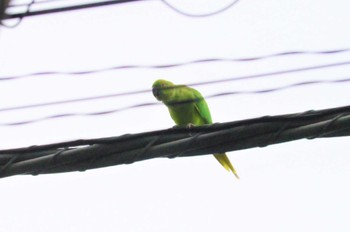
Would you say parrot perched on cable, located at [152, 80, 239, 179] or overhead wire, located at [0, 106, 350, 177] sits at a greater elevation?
parrot perched on cable, located at [152, 80, 239, 179]

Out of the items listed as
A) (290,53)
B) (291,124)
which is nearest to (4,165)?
(291,124)

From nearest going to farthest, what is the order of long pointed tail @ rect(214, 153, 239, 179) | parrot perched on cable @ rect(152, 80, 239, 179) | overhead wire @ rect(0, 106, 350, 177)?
overhead wire @ rect(0, 106, 350, 177) < long pointed tail @ rect(214, 153, 239, 179) < parrot perched on cable @ rect(152, 80, 239, 179)

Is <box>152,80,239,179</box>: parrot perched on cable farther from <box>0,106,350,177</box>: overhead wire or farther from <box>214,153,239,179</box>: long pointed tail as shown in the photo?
<box>0,106,350,177</box>: overhead wire

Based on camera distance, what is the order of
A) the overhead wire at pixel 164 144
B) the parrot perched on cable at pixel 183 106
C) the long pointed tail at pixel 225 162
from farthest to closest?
the parrot perched on cable at pixel 183 106 → the long pointed tail at pixel 225 162 → the overhead wire at pixel 164 144

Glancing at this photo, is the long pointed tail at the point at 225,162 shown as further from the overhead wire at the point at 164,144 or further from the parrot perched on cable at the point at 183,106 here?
the overhead wire at the point at 164,144

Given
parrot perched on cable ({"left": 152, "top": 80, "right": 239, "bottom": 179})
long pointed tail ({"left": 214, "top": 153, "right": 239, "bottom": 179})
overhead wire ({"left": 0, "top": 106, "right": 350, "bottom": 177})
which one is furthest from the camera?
parrot perched on cable ({"left": 152, "top": 80, "right": 239, "bottom": 179})

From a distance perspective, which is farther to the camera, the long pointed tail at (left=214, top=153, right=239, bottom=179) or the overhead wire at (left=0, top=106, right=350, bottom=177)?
the long pointed tail at (left=214, top=153, right=239, bottom=179)

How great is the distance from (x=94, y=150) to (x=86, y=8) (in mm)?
771

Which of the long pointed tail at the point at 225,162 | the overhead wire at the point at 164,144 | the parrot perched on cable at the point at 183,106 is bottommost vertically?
the overhead wire at the point at 164,144

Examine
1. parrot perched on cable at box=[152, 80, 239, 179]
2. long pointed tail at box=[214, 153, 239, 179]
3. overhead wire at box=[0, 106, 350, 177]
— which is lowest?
overhead wire at box=[0, 106, 350, 177]

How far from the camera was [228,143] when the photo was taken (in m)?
4.84

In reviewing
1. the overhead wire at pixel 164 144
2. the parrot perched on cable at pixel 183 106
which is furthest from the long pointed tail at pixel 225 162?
the overhead wire at pixel 164 144

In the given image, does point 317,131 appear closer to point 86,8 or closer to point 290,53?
point 290,53

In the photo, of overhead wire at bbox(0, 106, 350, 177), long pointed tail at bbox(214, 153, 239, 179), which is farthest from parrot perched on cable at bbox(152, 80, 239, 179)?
overhead wire at bbox(0, 106, 350, 177)
